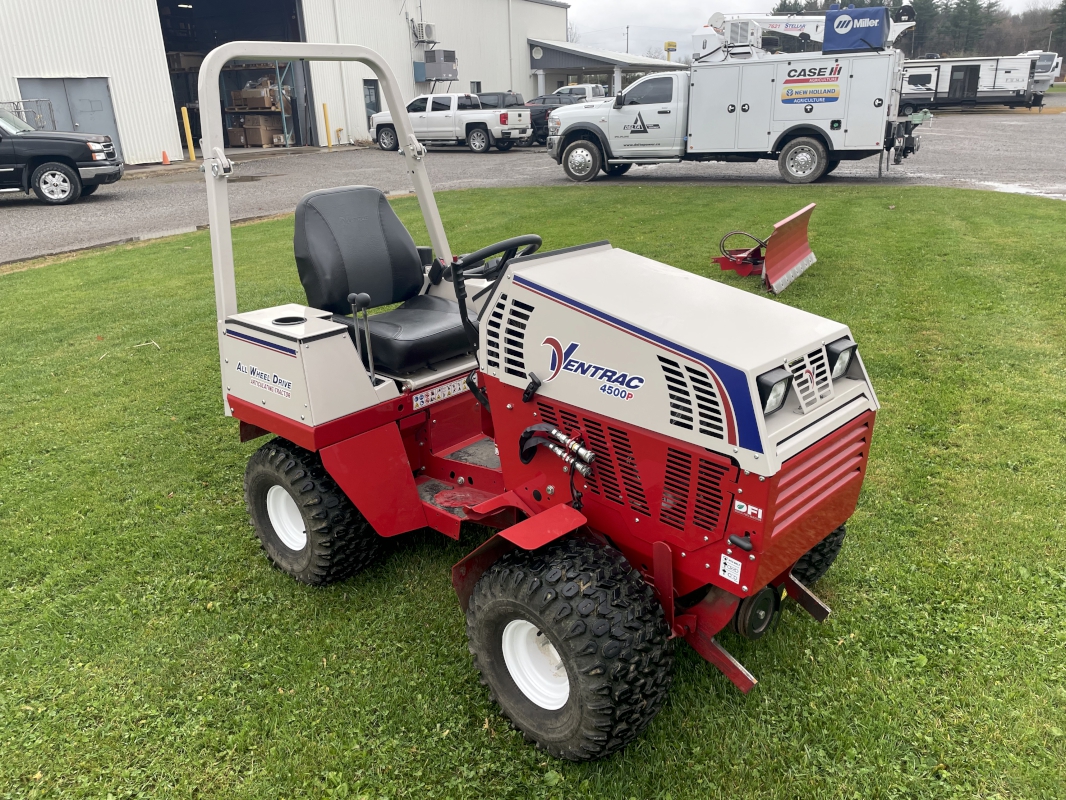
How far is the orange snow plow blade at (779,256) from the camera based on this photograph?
730cm

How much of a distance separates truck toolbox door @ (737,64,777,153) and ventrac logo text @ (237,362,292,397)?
12.4 meters

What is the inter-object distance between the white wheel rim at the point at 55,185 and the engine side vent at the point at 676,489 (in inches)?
592

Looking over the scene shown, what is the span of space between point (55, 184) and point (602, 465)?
14.9m

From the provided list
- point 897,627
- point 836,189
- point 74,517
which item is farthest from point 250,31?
point 897,627

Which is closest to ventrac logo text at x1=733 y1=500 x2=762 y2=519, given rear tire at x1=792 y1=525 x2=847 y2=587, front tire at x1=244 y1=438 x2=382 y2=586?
rear tire at x1=792 y1=525 x2=847 y2=587

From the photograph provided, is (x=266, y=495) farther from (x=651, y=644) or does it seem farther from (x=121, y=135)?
(x=121, y=135)

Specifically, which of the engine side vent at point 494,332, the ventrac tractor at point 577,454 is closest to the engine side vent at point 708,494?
the ventrac tractor at point 577,454

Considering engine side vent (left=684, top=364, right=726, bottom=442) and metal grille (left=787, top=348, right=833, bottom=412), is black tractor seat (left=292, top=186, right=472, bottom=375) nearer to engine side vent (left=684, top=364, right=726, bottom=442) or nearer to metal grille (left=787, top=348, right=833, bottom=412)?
engine side vent (left=684, top=364, right=726, bottom=442)

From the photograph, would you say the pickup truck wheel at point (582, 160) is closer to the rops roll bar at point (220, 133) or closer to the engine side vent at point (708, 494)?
the rops roll bar at point (220, 133)

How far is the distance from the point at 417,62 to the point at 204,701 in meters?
29.4

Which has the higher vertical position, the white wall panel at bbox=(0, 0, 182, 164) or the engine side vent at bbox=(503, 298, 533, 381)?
the white wall panel at bbox=(0, 0, 182, 164)

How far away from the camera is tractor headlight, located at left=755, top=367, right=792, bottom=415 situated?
Result: 84.7 inches

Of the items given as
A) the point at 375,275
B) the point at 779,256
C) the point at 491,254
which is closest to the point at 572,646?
the point at 491,254

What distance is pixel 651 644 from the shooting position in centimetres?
232
